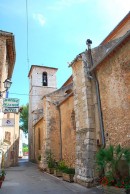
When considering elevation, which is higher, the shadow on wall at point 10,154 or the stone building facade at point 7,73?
the stone building facade at point 7,73

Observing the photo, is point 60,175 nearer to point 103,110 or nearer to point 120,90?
point 103,110

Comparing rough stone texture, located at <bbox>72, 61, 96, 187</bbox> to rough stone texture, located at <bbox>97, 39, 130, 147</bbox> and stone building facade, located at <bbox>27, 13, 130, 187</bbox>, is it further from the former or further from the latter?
rough stone texture, located at <bbox>97, 39, 130, 147</bbox>

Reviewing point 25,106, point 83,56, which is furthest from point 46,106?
point 25,106

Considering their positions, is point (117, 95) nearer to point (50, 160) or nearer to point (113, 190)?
point (113, 190)

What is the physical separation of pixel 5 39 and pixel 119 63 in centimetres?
701


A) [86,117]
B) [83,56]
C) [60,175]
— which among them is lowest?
[60,175]

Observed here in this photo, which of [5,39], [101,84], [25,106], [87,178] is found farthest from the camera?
[25,106]

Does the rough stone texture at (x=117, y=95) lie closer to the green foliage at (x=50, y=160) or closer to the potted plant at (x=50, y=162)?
the potted plant at (x=50, y=162)

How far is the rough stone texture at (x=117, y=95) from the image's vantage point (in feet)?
25.4

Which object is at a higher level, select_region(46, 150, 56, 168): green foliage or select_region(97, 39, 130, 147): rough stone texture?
select_region(97, 39, 130, 147): rough stone texture

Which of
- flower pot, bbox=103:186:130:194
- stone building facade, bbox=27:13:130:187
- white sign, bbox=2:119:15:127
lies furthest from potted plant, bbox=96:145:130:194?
white sign, bbox=2:119:15:127

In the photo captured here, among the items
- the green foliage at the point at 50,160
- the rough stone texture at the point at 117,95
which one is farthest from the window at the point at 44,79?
the rough stone texture at the point at 117,95

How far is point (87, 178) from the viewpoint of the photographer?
8.73 metres

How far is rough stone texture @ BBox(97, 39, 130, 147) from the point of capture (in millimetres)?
7742
